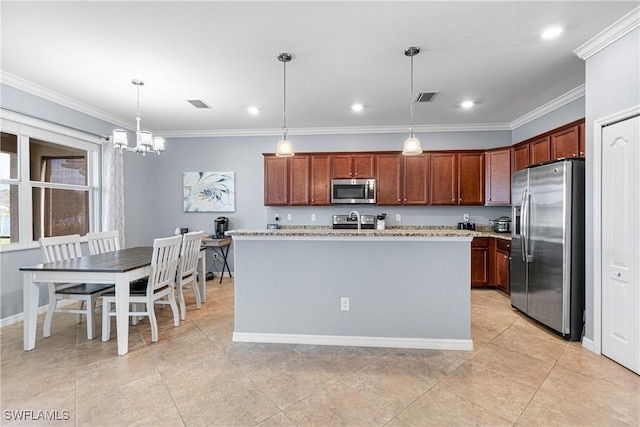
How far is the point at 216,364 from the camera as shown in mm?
2436

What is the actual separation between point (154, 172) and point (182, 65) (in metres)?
3.27

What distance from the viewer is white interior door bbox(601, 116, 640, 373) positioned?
2285 millimetres

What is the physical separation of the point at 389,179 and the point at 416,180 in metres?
0.45

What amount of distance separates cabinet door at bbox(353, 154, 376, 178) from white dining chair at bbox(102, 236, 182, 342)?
10.0 ft

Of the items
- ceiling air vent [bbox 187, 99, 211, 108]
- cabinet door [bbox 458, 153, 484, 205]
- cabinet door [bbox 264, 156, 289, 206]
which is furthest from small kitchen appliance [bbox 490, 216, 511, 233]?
ceiling air vent [bbox 187, 99, 211, 108]

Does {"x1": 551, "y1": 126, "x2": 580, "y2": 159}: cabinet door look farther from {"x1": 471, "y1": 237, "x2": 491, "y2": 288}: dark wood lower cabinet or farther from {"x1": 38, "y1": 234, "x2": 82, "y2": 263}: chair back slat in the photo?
{"x1": 38, "y1": 234, "x2": 82, "y2": 263}: chair back slat

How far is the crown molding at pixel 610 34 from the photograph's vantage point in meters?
2.26

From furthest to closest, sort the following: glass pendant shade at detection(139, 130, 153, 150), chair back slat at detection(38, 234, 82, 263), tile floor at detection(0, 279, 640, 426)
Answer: glass pendant shade at detection(139, 130, 153, 150)
chair back slat at detection(38, 234, 82, 263)
tile floor at detection(0, 279, 640, 426)

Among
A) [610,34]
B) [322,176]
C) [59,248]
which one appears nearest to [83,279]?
[59,248]

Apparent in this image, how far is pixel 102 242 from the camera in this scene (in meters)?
3.80

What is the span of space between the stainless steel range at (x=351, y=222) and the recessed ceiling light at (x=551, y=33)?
318cm

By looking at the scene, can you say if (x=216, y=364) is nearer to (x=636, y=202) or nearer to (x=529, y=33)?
(x=636, y=202)

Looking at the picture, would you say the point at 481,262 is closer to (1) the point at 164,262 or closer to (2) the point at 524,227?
(2) the point at 524,227

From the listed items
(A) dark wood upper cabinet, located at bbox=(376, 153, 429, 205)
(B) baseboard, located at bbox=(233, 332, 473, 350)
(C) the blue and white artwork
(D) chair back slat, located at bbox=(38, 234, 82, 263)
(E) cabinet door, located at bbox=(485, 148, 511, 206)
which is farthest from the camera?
(C) the blue and white artwork
